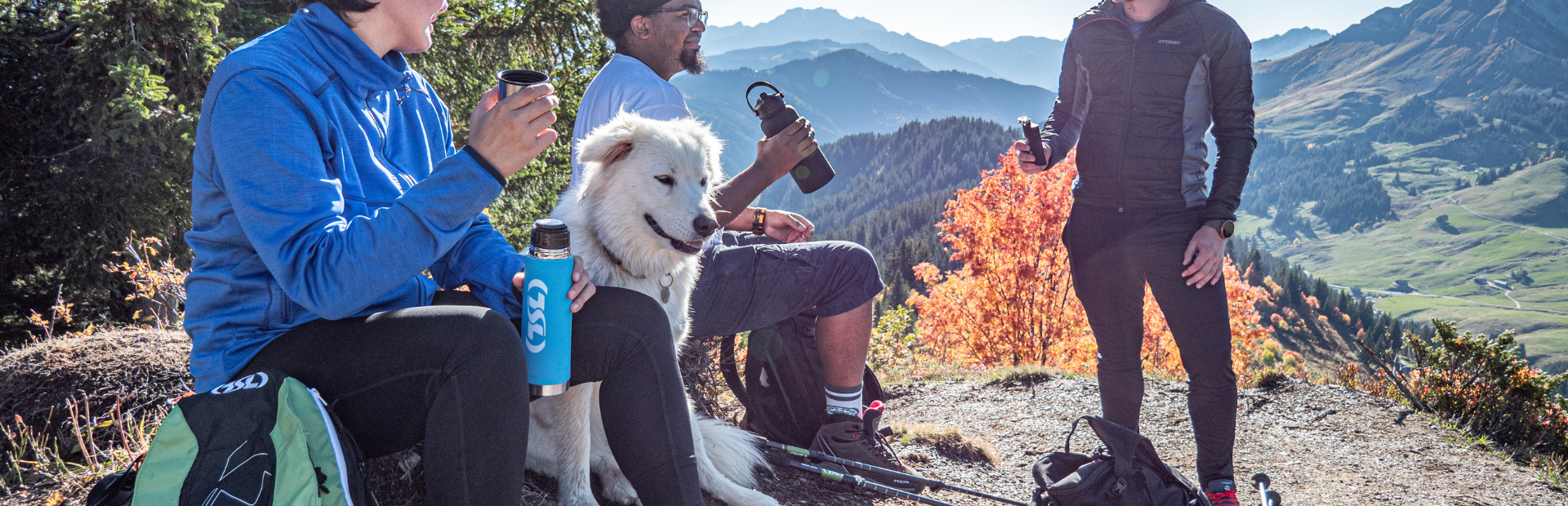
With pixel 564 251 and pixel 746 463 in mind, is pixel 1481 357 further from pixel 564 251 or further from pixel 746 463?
pixel 564 251

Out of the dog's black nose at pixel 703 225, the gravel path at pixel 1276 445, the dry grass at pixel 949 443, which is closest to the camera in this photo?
the dog's black nose at pixel 703 225

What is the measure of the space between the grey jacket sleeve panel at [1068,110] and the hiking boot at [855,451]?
163 cm

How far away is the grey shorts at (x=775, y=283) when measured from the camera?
3.23m

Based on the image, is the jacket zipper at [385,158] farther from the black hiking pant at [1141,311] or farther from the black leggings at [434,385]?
the black hiking pant at [1141,311]

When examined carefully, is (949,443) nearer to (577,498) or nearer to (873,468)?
(873,468)

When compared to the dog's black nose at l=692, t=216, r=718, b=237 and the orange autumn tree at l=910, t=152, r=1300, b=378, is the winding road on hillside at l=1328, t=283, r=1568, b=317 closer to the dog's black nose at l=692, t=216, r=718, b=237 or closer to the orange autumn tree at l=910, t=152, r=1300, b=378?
the orange autumn tree at l=910, t=152, r=1300, b=378

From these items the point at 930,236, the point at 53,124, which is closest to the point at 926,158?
the point at 930,236

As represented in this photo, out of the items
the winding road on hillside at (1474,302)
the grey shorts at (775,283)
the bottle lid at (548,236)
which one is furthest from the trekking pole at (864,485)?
the winding road on hillside at (1474,302)

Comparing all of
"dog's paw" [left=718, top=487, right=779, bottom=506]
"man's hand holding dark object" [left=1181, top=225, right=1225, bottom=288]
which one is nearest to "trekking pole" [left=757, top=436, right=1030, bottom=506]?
"dog's paw" [left=718, top=487, right=779, bottom=506]

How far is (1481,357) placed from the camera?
5.81 meters

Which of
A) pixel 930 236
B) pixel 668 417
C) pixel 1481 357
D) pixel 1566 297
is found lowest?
pixel 1566 297

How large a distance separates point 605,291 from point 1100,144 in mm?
2405

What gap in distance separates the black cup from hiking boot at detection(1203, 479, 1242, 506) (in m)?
3.02

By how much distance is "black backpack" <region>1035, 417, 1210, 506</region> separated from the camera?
277 cm
